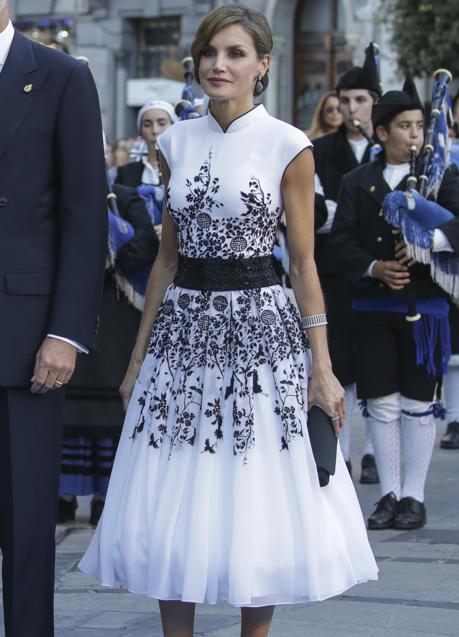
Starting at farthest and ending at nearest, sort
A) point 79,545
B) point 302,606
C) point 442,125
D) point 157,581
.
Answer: point 442,125 < point 79,545 < point 302,606 < point 157,581

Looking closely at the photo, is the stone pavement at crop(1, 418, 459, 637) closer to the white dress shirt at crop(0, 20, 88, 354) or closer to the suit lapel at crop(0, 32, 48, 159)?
the white dress shirt at crop(0, 20, 88, 354)

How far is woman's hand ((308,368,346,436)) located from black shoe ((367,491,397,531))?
2.70 meters

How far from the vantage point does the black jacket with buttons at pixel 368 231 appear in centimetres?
699

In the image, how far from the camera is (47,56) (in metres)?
4.25

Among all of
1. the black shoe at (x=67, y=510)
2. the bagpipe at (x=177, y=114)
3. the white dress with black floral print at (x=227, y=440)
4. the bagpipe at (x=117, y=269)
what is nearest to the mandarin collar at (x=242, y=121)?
the white dress with black floral print at (x=227, y=440)

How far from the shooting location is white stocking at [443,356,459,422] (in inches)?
372

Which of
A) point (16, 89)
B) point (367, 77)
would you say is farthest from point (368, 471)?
point (16, 89)

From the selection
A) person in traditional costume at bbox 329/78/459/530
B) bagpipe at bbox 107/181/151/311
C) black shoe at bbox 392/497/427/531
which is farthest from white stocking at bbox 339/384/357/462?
bagpipe at bbox 107/181/151/311

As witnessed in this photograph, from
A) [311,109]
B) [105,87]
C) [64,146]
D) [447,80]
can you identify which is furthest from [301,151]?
[105,87]

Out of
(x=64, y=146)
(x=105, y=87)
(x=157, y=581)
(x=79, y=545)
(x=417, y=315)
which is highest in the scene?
(x=105, y=87)

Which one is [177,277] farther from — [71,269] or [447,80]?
[447,80]

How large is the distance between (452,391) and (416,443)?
8.17 feet

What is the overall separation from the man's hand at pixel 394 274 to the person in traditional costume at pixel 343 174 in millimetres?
1141

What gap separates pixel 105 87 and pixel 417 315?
79.4 feet
